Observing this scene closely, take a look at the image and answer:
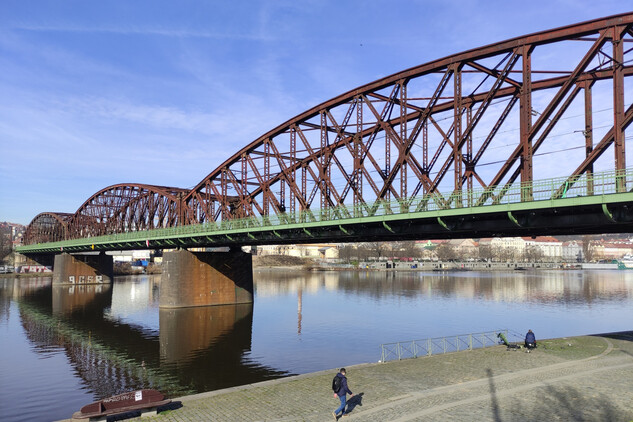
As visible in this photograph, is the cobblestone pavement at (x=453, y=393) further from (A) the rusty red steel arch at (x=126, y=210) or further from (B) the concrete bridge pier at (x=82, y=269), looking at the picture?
(B) the concrete bridge pier at (x=82, y=269)

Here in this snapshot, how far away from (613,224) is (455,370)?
12369 millimetres

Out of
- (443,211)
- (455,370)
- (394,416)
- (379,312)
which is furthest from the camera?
(379,312)

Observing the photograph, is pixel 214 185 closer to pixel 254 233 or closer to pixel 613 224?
pixel 254 233

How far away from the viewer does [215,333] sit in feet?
154

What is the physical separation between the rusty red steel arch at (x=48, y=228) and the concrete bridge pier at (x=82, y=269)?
31.9m

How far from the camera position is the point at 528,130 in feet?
98.7

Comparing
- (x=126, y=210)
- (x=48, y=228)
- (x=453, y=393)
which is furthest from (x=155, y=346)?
(x=48, y=228)

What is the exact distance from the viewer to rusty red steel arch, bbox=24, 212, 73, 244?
486 ft

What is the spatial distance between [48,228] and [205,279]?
A: 12089 cm

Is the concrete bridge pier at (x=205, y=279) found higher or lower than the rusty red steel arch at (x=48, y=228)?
lower

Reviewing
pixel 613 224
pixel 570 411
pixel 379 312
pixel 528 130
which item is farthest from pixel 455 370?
pixel 379 312

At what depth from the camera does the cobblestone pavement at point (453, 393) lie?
667 inches

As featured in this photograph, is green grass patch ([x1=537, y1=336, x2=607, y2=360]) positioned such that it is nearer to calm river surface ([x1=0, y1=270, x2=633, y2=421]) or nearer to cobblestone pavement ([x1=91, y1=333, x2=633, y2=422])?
cobblestone pavement ([x1=91, y1=333, x2=633, y2=422])

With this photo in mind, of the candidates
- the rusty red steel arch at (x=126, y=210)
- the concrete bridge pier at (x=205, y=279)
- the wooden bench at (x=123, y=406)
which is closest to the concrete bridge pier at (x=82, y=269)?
the rusty red steel arch at (x=126, y=210)
